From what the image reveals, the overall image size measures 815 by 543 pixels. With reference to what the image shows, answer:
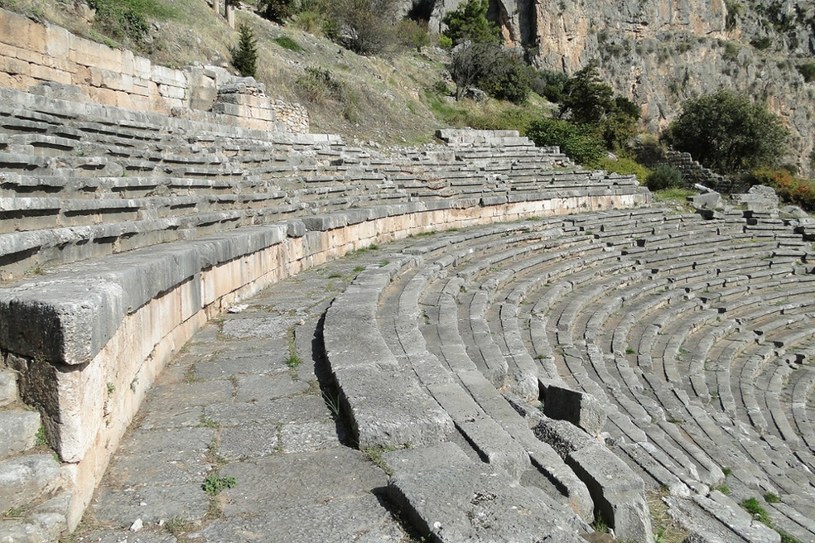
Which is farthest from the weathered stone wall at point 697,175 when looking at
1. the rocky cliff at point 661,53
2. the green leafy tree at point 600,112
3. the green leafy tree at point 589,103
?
the rocky cliff at point 661,53

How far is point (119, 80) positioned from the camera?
1334 cm

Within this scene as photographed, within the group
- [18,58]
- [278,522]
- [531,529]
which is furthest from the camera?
[18,58]

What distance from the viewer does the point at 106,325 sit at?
2.81 m

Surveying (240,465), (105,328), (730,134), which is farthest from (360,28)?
(240,465)

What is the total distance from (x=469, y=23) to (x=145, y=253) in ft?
134

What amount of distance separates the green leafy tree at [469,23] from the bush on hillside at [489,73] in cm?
828

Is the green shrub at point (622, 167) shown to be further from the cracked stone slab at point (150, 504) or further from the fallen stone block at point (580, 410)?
the cracked stone slab at point (150, 504)

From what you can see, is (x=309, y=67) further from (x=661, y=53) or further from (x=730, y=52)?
(x=730, y=52)

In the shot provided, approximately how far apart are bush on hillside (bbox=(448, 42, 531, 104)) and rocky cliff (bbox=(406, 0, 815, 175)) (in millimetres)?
14316

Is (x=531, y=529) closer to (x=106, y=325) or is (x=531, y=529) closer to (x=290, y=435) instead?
(x=290, y=435)

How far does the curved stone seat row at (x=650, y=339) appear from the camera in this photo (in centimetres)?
463

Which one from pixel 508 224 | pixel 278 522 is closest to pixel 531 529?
pixel 278 522

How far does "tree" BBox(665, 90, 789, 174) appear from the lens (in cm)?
3170

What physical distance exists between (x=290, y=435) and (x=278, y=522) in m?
0.83
